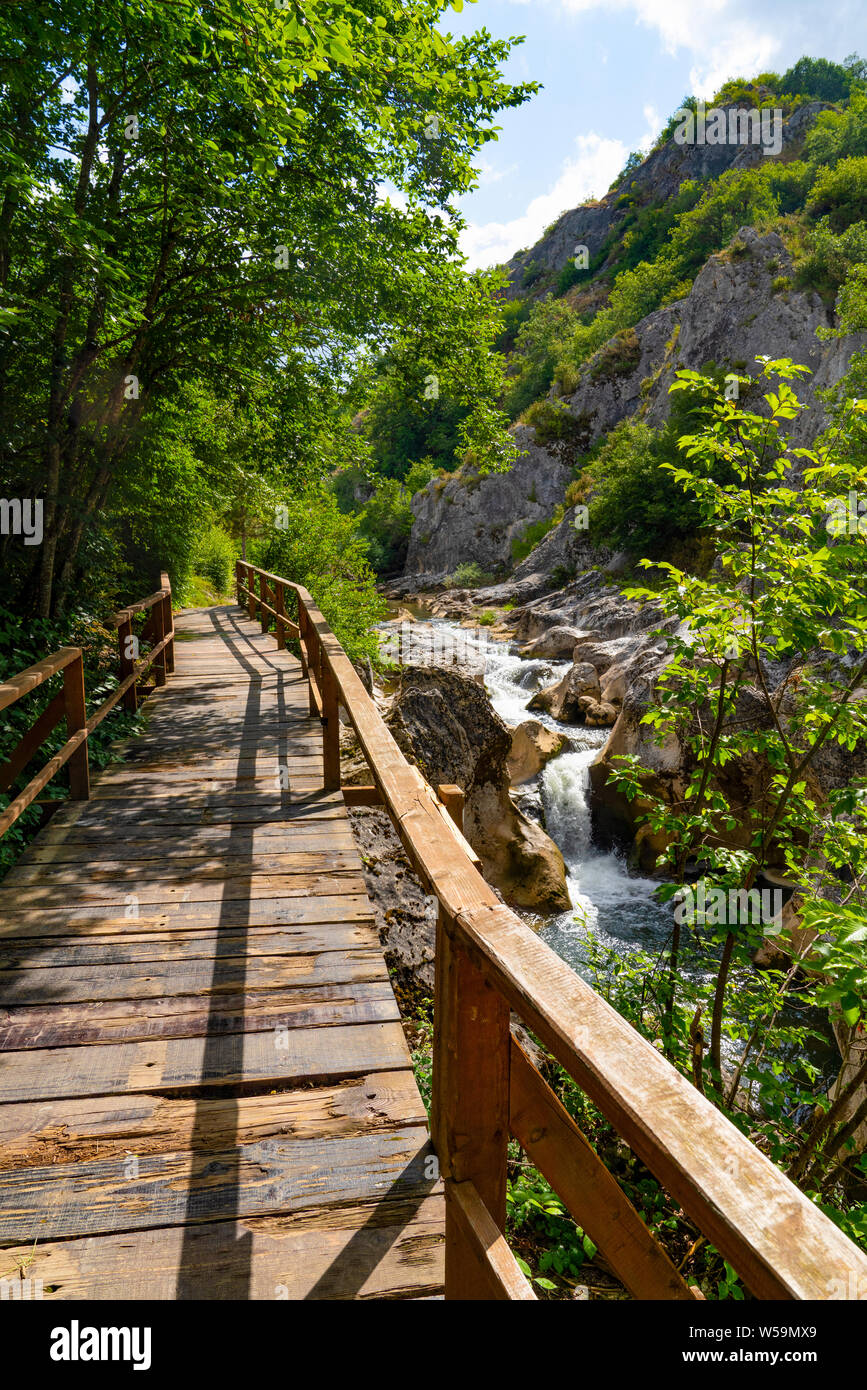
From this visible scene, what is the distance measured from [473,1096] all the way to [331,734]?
3.39 metres

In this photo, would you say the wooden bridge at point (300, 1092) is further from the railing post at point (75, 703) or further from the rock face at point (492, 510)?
the rock face at point (492, 510)

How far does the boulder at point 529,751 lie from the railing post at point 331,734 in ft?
25.0

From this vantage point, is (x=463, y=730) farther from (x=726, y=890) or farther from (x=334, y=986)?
(x=334, y=986)

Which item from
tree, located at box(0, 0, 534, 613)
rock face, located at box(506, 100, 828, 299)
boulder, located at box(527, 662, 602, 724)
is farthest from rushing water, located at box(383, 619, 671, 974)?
rock face, located at box(506, 100, 828, 299)

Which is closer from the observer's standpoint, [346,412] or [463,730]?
[463,730]

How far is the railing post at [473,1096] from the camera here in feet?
4.75

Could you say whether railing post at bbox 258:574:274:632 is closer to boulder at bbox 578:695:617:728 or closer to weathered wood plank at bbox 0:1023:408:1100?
boulder at bbox 578:695:617:728

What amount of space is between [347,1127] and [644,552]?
25067mm

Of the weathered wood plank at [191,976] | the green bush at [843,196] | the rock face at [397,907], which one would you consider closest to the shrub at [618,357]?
the green bush at [843,196]

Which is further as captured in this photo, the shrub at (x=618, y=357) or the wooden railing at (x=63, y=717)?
the shrub at (x=618, y=357)

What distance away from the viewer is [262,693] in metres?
8.12

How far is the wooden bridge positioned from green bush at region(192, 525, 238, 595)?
67.4 ft

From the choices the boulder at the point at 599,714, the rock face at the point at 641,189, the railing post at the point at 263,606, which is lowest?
the boulder at the point at 599,714
